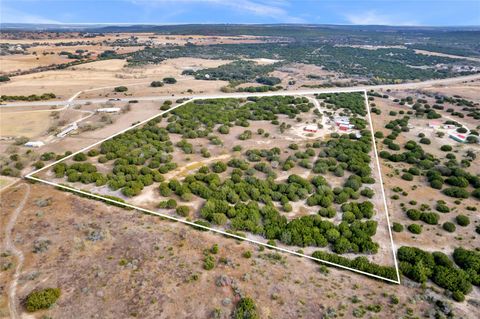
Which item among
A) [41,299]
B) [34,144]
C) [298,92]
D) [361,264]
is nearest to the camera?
[41,299]

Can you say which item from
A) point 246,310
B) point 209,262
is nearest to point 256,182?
point 209,262

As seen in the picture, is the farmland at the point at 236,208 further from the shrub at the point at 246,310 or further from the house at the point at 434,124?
the house at the point at 434,124

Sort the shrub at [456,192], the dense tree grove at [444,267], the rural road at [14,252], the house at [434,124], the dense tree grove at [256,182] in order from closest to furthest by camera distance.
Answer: the rural road at [14,252]
the dense tree grove at [444,267]
the dense tree grove at [256,182]
the shrub at [456,192]
the house at [434,124]

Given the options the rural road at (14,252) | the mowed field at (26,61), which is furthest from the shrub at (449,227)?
the mowed field at (26,61)

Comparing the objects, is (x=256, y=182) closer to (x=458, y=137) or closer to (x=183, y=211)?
(x=183, y=211)

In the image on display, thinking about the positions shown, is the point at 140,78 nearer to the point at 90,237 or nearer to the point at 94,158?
the point at 94,158

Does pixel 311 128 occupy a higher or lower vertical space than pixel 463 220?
higher
